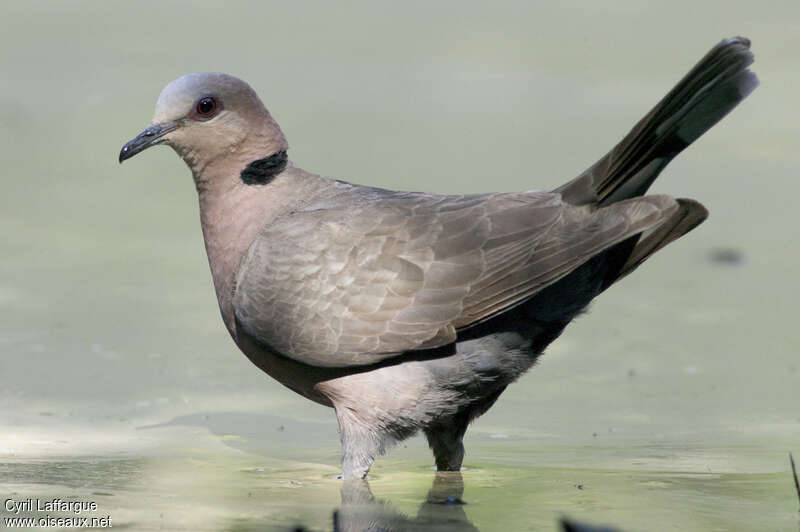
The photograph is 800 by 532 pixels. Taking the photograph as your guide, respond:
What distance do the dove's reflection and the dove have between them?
273mm

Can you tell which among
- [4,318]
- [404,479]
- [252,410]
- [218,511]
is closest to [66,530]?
[218,511]

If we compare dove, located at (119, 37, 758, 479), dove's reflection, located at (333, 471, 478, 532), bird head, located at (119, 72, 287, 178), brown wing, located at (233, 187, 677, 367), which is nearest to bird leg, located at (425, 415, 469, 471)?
dove, located at (119, 37, 758, 479)

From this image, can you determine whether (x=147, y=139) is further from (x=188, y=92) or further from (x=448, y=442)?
(x=448, y=442)

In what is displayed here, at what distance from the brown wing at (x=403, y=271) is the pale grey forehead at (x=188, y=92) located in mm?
622

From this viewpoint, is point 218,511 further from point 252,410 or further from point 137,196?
point 137,196

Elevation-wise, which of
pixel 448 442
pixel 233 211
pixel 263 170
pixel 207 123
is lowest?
pixel 448 442

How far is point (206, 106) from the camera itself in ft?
17.2

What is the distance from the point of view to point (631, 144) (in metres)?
4.93

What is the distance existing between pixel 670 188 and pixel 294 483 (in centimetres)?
429

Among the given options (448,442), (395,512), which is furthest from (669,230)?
(395,512)

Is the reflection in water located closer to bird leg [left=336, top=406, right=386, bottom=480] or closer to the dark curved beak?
bird leg [left=336, top=406, right=386, bottom=480]

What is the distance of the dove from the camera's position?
4.90m

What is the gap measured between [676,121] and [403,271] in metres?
1.15

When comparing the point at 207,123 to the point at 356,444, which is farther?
the point at 207,123
